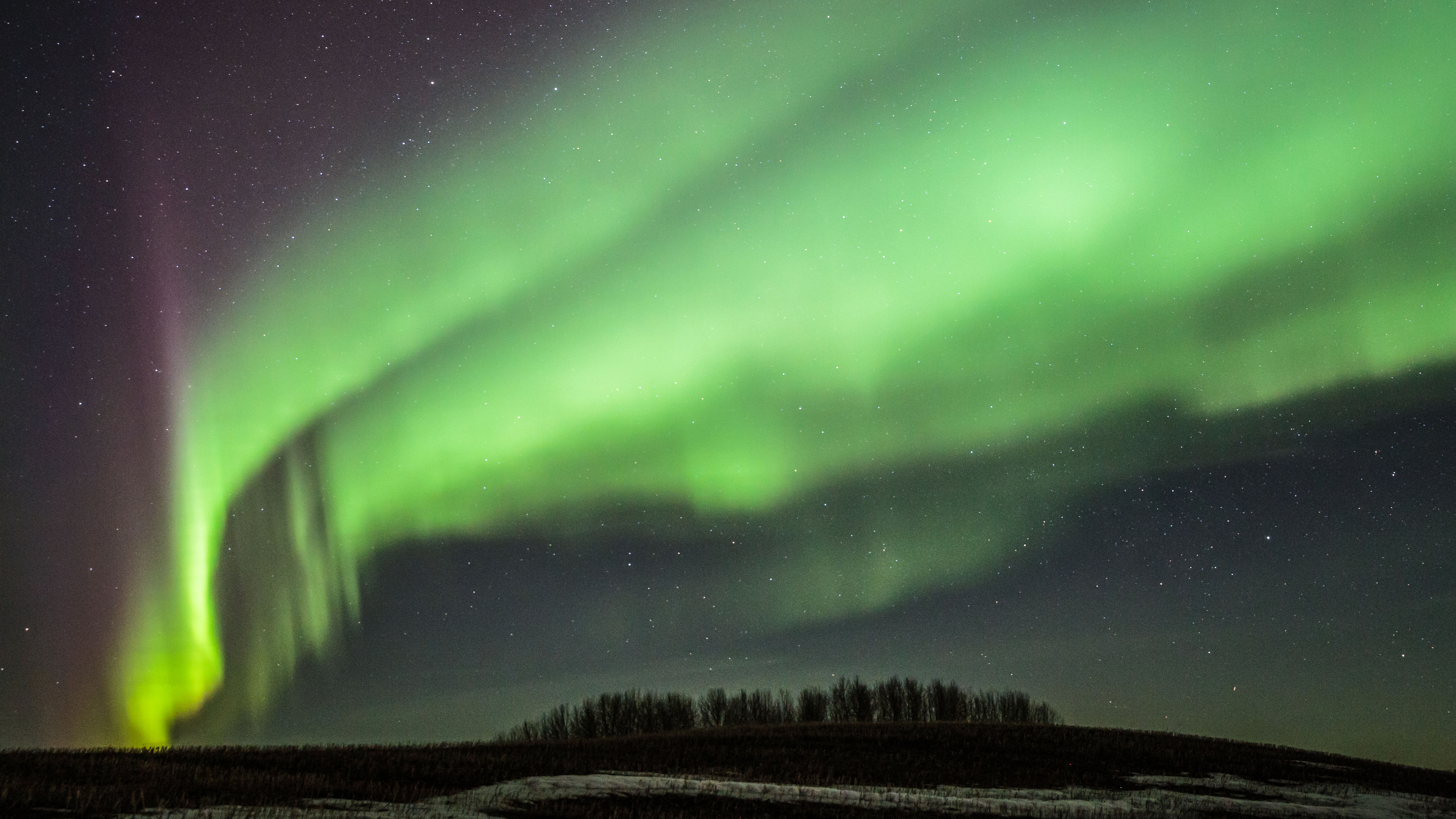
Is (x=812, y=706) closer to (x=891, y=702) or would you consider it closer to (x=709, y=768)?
(x=891, y=702)

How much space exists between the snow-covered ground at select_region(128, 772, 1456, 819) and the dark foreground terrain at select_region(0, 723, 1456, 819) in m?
0.41

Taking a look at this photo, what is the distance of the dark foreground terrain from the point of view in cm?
2256

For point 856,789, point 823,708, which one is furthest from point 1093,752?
point 823,708

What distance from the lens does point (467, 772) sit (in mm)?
28141

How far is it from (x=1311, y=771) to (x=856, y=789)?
2054cm

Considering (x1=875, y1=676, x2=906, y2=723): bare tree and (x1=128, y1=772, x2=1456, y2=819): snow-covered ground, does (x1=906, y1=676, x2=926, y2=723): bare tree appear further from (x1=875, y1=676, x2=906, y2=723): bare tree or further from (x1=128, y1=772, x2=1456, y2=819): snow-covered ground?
(x1=128, y1=772, x2=1456, y2=819): snow-covered ground

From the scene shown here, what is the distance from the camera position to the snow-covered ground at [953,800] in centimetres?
2228

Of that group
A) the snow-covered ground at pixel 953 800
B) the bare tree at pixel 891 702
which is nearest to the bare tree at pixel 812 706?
the bare tree at pixel 891 702

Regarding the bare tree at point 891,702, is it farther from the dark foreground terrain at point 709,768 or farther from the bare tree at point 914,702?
the dark foreground terrain at point 709,768

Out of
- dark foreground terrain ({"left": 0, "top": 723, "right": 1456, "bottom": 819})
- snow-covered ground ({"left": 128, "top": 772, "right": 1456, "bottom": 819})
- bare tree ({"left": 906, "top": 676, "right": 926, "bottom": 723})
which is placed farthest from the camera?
bare tree ({"left": 906, "top": 676, "right": 926, "bottom": 723})

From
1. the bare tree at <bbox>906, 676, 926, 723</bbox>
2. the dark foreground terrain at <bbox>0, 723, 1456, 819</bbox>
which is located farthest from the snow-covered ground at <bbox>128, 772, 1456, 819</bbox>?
the bare tree at <bbox>906, 676, 926, 723</bbox>

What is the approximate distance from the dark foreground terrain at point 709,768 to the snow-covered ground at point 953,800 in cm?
41

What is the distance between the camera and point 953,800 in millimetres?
27531

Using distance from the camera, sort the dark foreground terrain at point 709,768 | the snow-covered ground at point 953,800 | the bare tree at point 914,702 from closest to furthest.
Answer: the snow-covered ground at point 953,800
the dark foreground terrain at point 709,768
the bare tree at point 914,702
